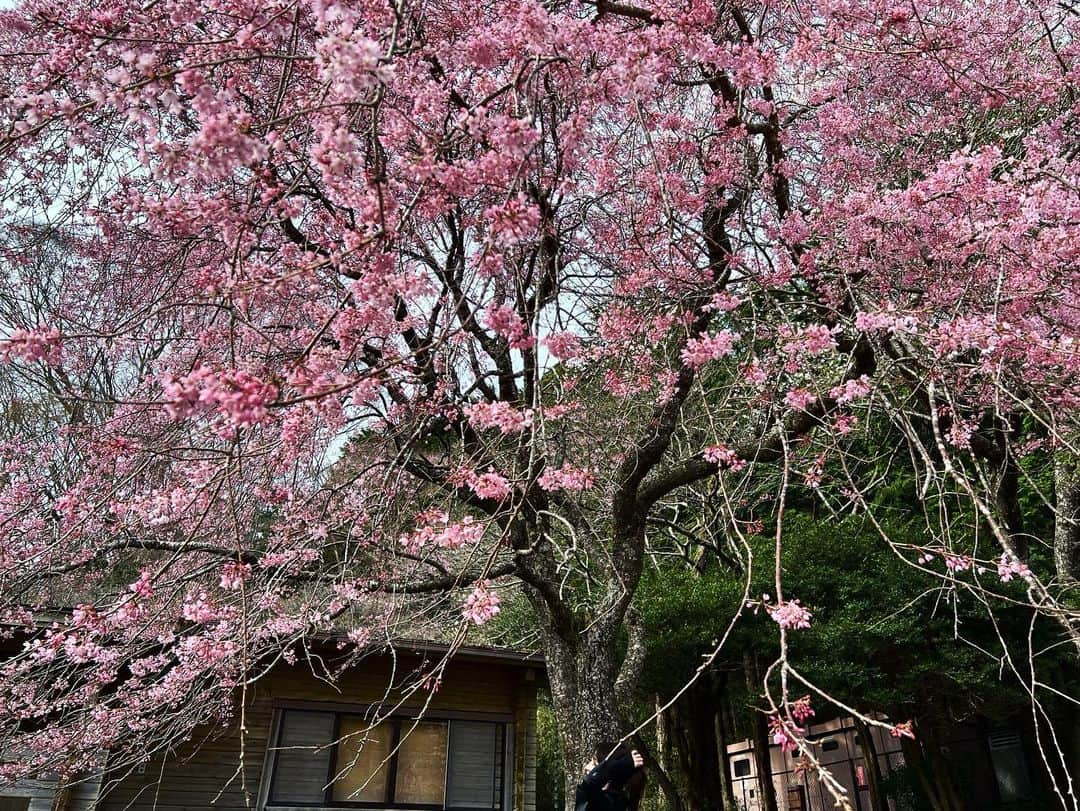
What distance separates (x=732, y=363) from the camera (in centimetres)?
770

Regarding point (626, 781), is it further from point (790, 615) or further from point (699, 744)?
point (699, 744)

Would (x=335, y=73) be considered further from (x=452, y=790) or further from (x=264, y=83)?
(x=452, y=790)

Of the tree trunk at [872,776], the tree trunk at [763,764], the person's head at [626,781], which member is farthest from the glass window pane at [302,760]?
the tree trunk at [872,776]

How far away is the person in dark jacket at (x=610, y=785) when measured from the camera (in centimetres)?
415

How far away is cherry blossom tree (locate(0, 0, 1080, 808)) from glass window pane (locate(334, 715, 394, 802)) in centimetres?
128

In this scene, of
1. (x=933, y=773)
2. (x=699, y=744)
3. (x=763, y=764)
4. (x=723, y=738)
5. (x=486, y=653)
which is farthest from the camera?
(x=723, y=738)

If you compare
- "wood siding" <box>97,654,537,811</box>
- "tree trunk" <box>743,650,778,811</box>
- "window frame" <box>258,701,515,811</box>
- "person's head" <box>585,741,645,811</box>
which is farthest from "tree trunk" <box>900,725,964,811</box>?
"person's head" <box>585,741,645,811</box>

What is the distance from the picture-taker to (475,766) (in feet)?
25.8

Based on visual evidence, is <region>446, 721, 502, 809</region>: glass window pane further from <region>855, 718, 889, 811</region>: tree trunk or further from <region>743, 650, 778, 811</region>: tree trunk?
<region>855, 718, 889, 811</region>: tree trunk

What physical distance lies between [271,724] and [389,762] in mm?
1224

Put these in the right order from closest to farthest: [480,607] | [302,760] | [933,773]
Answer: [480,607]
[302,760]
[933,773]

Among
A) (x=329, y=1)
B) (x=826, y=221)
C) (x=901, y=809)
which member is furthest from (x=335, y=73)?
(x=901, y=809)

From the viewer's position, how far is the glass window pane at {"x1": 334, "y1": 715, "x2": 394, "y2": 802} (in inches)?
289

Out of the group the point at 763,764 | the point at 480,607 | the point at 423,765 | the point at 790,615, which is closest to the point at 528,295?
the point at 480,607
